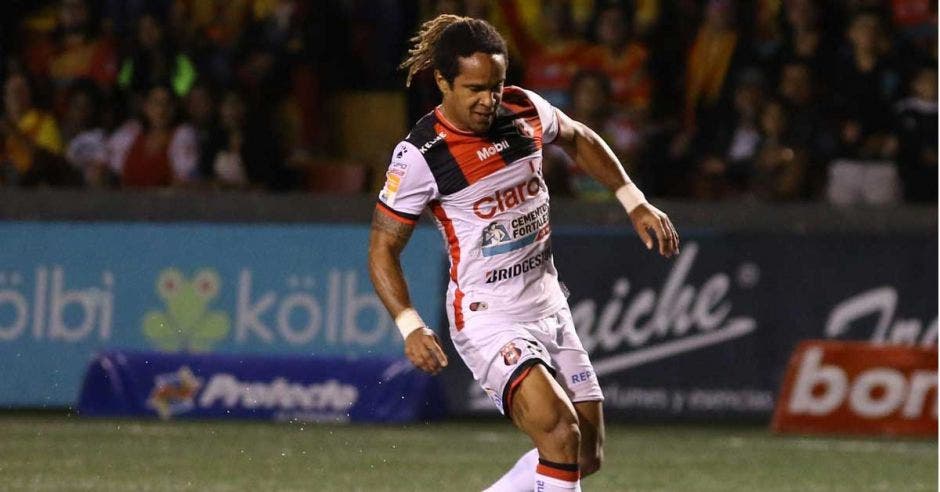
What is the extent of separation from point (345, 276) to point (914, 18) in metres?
5.14

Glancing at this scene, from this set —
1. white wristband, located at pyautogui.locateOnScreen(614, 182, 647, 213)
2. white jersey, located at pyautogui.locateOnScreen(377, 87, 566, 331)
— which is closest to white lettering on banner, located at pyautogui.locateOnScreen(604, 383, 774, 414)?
white wristband, located at pyautogui.locateOnScreen(614, 182, 647, 213)

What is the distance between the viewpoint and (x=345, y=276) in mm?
13203

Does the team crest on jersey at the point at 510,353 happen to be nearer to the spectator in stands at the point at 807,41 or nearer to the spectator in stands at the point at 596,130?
the spectator in stands at the point at 596,130

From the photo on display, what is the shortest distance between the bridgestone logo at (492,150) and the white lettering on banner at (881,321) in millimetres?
6465

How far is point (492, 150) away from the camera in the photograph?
6.81m

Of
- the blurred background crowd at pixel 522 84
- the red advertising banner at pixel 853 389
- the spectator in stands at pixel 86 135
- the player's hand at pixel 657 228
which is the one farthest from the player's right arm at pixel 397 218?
the spectator in stands at pixel 86 135

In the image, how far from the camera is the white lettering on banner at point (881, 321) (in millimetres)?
12602

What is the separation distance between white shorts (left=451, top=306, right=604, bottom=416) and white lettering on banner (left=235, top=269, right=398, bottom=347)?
239 inches

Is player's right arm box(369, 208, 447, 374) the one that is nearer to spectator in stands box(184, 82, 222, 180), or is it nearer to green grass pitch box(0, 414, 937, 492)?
green grass pitch box(0, 414, 937, 492)

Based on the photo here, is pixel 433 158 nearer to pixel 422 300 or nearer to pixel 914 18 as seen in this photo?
pixel 422 300

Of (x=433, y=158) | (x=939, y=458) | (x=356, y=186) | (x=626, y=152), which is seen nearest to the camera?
(x=433, y=158)

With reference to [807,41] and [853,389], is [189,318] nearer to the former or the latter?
[853,389]

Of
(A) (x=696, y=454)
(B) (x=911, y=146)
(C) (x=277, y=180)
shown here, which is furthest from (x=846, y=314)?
(C) (x=277, y=180)

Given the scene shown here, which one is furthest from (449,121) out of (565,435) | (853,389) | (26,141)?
(26,141)
